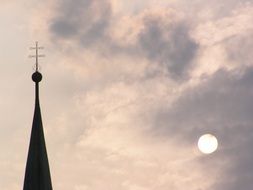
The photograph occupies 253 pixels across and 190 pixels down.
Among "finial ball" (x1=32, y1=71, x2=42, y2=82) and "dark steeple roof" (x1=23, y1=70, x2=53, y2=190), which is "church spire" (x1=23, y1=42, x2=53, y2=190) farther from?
"finial ball" (x1=32, y1=71, x2=42, y2=82)

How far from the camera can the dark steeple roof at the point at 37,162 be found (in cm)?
9438

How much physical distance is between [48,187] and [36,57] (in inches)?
631

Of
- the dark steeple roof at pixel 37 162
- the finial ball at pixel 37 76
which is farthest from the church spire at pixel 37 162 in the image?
the finial ball at pixel 37 76

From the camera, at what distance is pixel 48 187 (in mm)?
94438

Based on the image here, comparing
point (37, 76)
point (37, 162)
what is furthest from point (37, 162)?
point (37, 76)

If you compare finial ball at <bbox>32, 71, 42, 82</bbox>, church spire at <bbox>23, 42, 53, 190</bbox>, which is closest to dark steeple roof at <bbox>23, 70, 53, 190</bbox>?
church spire at <bbox>23, 42, 53, 190</bbox>

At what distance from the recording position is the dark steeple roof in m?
94.4

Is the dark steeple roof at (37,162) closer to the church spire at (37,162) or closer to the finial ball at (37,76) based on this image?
the church spire at (37,162)

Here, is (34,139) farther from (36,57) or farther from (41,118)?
(36,57)

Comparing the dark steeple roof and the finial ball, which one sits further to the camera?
the finial ball

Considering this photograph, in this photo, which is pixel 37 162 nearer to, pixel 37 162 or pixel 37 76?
pixel 37 162

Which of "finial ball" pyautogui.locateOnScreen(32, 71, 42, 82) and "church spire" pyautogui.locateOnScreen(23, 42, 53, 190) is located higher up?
"finial ball" pyautogui.locateOnScreen(32, 71, 42, 82)

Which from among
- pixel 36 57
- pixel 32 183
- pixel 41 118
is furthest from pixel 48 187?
pixel 36 57

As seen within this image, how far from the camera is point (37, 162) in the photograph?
3770 inches
